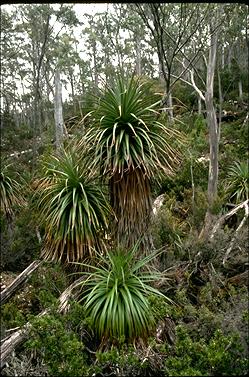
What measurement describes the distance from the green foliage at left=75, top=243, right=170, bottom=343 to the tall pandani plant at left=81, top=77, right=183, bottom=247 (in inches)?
21.4

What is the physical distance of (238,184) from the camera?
873cm

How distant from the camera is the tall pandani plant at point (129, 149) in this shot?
176 inches

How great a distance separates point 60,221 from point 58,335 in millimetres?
1828

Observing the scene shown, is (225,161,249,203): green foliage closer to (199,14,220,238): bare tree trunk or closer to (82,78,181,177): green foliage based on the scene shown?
(199,14,220,238): bare tree trunk

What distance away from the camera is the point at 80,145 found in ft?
15.7

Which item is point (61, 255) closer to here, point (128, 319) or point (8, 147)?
point (128, 319)

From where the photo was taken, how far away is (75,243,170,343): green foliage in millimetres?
3875

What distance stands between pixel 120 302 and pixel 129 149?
5.11 feet

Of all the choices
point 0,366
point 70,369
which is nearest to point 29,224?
point 0,366

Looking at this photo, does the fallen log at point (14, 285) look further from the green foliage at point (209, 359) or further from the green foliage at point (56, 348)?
the green foliage at point (209, 359)

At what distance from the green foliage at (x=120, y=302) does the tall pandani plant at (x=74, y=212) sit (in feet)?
1.53

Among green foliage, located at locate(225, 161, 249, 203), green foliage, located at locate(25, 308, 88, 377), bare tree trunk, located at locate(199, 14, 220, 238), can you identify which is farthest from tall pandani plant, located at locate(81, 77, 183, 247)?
green foliage, located at locate(225, 161, 249, 203)

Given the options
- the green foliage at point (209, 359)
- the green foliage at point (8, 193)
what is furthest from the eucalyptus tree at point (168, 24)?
the green foliage at point (8, 193)

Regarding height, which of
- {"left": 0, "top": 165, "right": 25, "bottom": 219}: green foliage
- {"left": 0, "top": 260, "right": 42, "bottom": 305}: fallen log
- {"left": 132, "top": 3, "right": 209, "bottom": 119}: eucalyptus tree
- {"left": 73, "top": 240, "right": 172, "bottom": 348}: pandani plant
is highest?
{"left": 132, "top": 3, "right": 209, "bottom": 119}: eucalyptus tree
